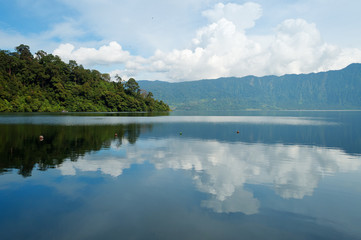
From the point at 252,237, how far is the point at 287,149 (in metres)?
35.4

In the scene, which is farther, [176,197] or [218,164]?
[218,164]

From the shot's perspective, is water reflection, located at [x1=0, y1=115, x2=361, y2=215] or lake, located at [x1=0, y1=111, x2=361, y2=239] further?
water reflection, located at [x1=0, y1=115, x2=361, y2=215]

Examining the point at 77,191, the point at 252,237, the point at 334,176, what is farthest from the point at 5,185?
the point at 334,176

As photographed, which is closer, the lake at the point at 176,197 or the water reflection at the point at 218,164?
the lake at the point at 176,197

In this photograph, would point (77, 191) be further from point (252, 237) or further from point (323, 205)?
point (323, 205)

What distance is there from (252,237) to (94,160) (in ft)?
81.1

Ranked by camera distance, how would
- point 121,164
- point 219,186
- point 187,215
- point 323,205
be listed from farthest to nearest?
1. point 121,164
2. point 219,186
3. point 323,205
4. point 187,215

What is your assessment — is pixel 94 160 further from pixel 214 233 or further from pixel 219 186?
pixel 214 233

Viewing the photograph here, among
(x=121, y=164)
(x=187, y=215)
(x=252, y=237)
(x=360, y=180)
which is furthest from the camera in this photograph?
(x=121, y=164)

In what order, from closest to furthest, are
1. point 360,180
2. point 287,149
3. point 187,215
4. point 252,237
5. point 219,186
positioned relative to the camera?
point 252,237, point 187,215, point 219,186, point 360,180, point 287,149

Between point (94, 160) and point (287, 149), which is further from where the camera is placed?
point (287, 149)

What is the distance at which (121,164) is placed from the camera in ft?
102

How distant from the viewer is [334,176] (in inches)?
1077

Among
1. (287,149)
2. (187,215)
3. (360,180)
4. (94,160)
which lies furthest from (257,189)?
(287,149)
